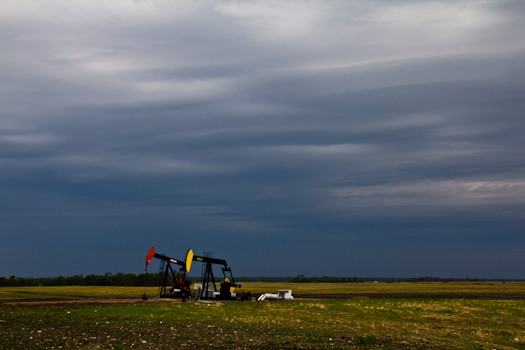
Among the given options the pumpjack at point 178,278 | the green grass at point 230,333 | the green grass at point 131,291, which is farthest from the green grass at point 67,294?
the green grass at point 230,333

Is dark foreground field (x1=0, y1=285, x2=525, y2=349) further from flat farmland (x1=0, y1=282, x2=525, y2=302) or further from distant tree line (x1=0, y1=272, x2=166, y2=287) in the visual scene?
distant tree line (x1=0, y1=272, x2=166, y2=287)

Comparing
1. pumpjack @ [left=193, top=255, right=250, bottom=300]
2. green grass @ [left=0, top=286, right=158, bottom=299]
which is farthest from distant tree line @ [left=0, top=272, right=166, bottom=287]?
pumpjack @ [left=193, top=255, right=250, bottom=300]

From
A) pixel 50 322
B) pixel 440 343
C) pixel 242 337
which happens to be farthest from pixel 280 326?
pixel 50 322

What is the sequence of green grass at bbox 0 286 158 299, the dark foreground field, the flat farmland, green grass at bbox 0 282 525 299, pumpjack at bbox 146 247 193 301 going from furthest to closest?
green grass at bbox 0 282 525 299, the flat farmland, green grass at bbox 0 286 158 299, pumpjack at bbox 146 247 193 301, the dark foreground field

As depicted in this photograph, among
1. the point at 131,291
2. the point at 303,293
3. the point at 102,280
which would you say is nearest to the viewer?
the point at 303,293

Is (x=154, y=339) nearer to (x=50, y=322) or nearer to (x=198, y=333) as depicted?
(x=198, y=333)

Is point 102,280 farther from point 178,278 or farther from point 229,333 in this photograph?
point 229,333

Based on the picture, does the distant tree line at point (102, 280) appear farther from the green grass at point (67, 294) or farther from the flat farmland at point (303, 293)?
the green grass at point (67, 294)

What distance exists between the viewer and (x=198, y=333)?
74.1 feet

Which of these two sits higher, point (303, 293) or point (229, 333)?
point (229, 333)

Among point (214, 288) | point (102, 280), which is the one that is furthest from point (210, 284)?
point (102, 280)

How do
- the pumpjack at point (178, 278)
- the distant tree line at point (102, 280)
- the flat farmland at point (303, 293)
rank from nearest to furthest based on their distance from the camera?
the pumpjack at point (178, 278) → the flat farmland at point (303, 293) → the distant tree line at point (102, 280)

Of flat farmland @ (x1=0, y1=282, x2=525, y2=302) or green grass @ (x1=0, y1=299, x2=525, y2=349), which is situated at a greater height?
green grass @ (x1=0, y1=299, x2=525, y2=349)

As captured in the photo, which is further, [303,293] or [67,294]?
[303,293]
